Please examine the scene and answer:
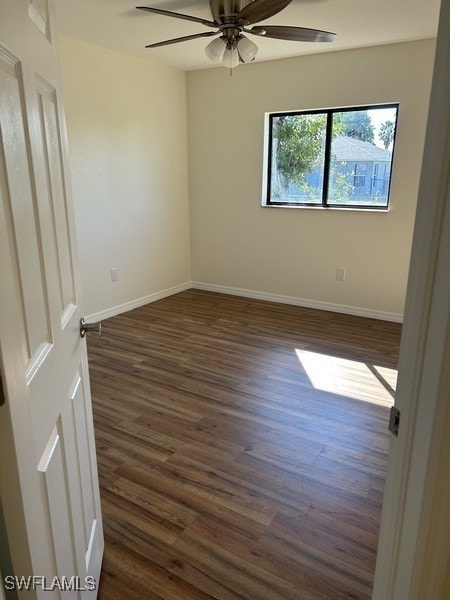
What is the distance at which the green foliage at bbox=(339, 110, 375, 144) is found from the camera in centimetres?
407

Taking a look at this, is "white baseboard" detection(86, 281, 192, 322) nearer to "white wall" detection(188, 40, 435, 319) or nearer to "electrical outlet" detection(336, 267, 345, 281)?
"white wall" detection(188, 40, 435, 319)

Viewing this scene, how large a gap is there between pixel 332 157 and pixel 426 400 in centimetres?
397

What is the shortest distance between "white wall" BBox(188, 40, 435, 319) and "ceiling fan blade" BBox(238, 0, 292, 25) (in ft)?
5.94

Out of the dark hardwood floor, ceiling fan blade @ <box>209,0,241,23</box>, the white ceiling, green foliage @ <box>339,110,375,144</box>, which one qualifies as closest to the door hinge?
the dark hardwood floor

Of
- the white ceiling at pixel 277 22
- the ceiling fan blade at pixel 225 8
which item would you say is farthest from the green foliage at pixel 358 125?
the ceiling fan blade at pixel 225 8

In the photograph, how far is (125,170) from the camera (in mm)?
4340

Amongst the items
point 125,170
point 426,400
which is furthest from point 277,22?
point 426,400

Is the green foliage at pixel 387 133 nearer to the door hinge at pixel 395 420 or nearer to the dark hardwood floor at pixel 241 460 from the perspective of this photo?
the dark hardwood floor at pixel 241 460

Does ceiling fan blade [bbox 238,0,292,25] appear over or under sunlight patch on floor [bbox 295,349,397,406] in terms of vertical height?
over

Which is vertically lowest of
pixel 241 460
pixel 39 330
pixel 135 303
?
pixel 241 460

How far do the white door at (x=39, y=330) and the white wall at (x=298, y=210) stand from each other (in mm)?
3480

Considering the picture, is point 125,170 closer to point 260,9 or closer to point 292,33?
point 292,33

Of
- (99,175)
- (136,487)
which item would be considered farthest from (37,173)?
(99,175)

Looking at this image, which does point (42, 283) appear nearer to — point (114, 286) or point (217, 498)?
point (217, 498)
